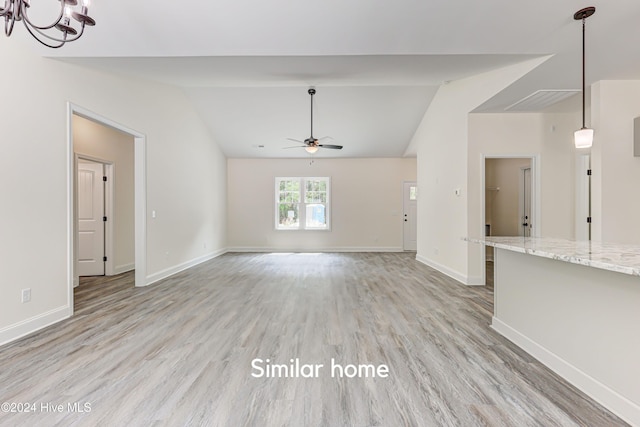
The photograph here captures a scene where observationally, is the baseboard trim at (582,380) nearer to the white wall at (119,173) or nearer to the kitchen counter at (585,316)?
the kitchen counter at (585,316)

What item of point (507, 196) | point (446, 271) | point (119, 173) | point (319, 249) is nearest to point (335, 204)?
point (319, 249)

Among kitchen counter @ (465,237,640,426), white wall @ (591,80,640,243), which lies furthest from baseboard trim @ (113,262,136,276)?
white wall @ (591,80,640,243)

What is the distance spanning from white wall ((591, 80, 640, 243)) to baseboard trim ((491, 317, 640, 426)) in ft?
6.76

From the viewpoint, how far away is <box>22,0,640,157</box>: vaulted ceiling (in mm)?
2471

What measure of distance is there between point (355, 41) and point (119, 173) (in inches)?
198

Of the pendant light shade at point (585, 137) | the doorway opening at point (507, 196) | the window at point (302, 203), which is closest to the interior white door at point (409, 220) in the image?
the doorway opening at point (507, 196)

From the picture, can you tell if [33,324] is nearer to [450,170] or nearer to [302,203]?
[450,170]

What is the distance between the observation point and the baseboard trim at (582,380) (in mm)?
1606

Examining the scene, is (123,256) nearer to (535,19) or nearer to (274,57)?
(274,57)

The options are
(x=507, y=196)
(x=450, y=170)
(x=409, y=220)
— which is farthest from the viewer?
(x=409, y=220)

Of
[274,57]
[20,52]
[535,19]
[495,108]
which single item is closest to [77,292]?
[20,52]

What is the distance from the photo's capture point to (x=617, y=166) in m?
3.49

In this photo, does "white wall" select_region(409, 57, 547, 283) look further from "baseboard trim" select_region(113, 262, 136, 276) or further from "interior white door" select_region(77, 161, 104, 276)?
"interior white door" select_region(77, 161, 104, 276)

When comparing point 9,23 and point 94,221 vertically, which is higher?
point 9,23
